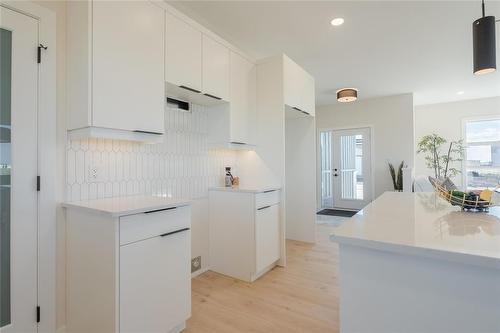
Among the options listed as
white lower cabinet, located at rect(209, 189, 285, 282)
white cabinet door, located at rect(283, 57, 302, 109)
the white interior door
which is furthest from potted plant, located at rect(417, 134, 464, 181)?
white lower cabinet, located at rect(209, 189, 285, 282)

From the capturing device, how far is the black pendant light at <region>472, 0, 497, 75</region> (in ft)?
4.88

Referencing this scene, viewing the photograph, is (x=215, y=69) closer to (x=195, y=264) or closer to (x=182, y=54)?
(x=182, y=54)

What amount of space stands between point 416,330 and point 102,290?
157 centimetres

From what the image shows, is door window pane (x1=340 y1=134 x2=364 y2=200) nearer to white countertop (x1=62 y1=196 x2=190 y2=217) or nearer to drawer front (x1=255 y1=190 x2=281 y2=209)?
drawer front (x1=255 y1=190 x2=281 y2=209)

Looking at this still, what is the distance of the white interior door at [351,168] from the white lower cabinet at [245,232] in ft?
13.1

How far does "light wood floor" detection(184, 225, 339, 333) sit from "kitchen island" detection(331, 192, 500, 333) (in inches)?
43.6

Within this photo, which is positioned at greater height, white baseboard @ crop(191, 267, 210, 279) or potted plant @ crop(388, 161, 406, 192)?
potted plant @ crop(388, 161, 406, 192)

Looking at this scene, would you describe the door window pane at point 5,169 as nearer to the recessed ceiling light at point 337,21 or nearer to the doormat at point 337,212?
the recessed ceiling light at point 337,21

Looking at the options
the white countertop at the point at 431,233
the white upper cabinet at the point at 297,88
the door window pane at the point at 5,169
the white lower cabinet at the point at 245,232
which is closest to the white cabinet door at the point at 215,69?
the white upper cabinet at the point at 297,88

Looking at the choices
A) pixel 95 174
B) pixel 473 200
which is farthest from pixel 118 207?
pixel 473 200

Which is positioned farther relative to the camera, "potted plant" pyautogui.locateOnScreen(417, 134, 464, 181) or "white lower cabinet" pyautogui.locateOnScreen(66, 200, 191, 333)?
"potted plant" pyautogui.locateOnScreen(417, 134, 464, 181)

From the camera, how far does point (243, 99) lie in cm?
289

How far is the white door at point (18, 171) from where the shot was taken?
1.54 meters

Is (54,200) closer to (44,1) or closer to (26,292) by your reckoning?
(26,292)
